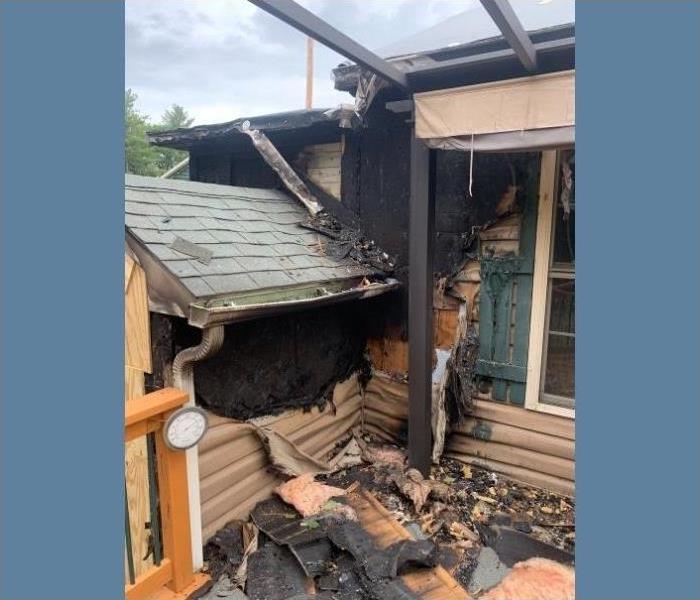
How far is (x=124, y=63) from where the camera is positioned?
0.70 meters

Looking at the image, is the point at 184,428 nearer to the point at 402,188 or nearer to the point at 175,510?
the point at 175,510

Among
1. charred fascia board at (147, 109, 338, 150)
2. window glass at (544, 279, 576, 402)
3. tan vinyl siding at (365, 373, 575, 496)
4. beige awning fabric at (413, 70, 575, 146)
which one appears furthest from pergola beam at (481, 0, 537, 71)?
tan vinyl siding at (365, 373, 575, 496)

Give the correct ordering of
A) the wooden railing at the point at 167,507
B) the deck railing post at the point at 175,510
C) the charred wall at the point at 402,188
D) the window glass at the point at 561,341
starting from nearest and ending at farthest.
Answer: the wooden railing at the point at 167,507 → the deck railing post at the point at 175,510 → the window glass at the point at 561,341 → the charred wall at the point at 402,188

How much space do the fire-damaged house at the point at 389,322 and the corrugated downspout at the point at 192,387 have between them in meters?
0.02

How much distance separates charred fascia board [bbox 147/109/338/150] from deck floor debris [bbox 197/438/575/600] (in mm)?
3565

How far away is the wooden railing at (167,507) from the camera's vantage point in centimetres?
258

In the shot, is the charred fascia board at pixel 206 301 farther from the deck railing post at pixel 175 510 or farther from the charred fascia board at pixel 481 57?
the charred fascia board at pixel 481 57

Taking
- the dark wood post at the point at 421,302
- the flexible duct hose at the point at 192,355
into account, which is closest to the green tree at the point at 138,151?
the dark wood post at the point at 421,302

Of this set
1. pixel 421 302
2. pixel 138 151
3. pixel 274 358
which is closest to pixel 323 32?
pixel 421 302

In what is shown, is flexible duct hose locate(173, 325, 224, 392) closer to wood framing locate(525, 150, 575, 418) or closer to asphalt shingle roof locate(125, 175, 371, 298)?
asphalt shingle roof locate(125, 175, 371, 298)

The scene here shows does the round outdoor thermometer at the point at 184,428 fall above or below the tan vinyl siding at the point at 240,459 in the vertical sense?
above

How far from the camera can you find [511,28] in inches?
95.2

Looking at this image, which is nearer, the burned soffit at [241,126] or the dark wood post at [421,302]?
the dark wood post at [421,302]

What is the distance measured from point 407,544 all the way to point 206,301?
7.08ft
